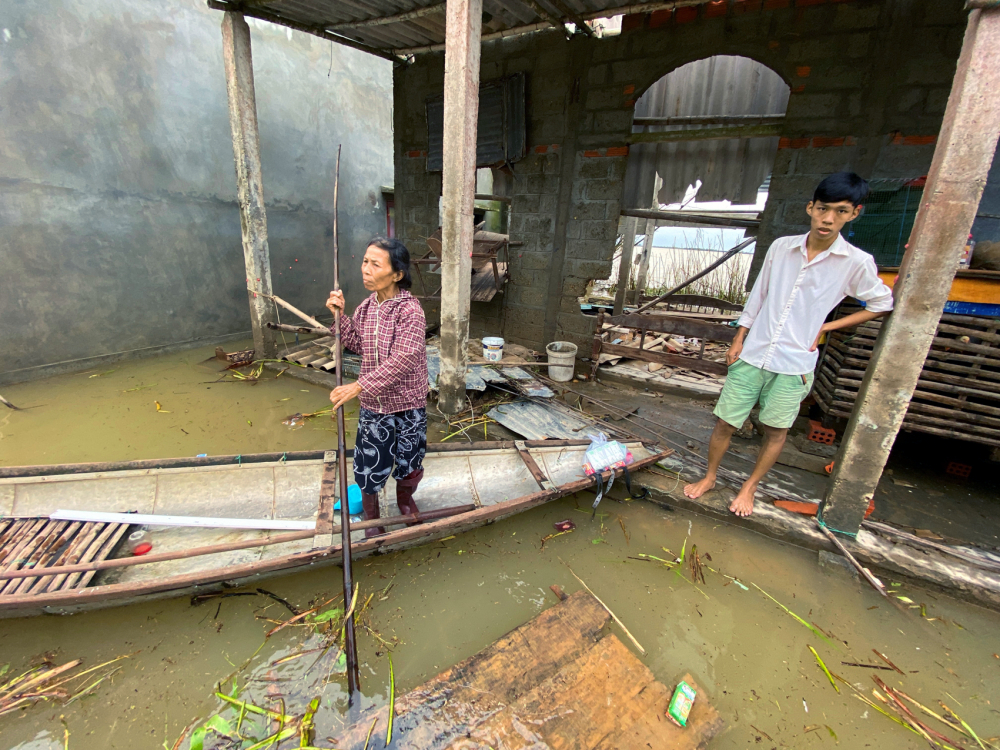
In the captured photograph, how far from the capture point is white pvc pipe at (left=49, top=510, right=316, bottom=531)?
8.58ft

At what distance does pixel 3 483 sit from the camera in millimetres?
2705

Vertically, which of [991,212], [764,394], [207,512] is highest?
[991,212]

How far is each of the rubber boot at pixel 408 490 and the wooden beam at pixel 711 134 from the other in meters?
5.28

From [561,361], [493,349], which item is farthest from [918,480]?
[493,349]

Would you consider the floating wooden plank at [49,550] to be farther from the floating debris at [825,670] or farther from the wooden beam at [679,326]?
the wooden beam at [679,326]

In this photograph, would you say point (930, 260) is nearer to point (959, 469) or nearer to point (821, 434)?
point (821, 434)

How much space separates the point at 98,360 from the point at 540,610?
7.26m

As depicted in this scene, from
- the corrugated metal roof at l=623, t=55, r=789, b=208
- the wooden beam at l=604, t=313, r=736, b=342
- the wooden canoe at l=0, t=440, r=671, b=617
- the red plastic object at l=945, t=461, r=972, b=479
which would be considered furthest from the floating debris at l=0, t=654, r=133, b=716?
the corrugated metal roof at l=623, t=55, r=789, b=208

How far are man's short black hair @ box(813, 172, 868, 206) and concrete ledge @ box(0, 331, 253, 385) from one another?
8550 mm

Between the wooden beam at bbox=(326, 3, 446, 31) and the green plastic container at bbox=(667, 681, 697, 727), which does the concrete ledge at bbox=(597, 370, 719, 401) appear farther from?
the wooden beam at bbox=(326, 3, 446, 31)

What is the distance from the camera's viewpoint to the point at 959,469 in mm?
3912

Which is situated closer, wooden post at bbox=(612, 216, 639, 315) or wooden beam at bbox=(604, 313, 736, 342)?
wooden beam at bbox=(604, 313, 736, 342)

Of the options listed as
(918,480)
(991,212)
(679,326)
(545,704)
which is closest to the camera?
(545,704)

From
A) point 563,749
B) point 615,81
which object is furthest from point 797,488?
point 615,81
